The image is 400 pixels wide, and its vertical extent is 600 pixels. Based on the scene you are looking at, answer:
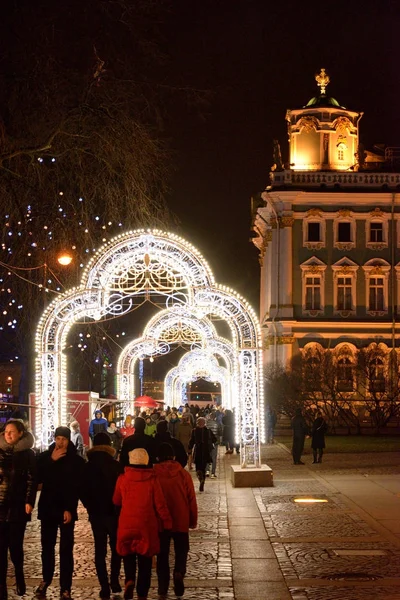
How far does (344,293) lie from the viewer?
2908 inches

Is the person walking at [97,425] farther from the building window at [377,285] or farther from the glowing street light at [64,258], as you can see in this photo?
the building window at [377,285]

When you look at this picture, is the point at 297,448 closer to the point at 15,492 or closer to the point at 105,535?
the point at 105,535

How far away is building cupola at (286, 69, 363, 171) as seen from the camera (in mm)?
76375

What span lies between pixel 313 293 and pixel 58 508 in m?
63.1

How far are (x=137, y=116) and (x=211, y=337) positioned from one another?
2820 centimetres

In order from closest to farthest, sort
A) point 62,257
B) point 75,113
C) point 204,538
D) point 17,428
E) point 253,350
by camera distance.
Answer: point 17,428 → point 204,538 → point 75,113 → point 62,257 → point 253,350

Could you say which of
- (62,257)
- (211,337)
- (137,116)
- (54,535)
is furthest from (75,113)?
(211,337)

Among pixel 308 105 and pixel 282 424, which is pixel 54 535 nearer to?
pixel 282 424

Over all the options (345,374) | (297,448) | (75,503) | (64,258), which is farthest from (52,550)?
(345,374)

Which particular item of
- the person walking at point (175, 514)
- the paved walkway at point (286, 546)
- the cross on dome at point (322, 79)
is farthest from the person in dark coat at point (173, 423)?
the cross on dome at point (322, 79)

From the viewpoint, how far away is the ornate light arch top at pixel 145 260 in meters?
21.2

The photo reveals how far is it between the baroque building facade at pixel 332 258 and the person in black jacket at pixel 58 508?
6082 centimetres

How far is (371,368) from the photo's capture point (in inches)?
2159

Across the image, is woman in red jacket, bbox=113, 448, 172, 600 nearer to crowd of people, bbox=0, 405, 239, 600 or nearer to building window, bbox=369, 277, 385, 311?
crowd of people, bbox=0, 405, 239, 600
